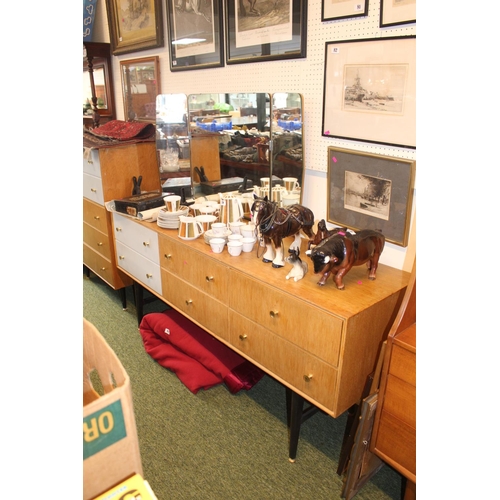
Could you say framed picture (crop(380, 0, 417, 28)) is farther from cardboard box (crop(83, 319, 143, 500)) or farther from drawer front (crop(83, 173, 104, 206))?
drawer front (crop(83, 173, 104, 206))

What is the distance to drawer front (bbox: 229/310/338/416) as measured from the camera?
153cm

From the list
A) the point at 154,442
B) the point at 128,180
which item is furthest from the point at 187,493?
the point at 128,180

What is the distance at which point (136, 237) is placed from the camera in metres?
2.52

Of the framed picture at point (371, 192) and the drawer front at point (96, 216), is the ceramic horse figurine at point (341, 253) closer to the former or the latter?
the framed picture at point (371, 192)

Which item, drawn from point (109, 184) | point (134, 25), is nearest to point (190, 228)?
point (109, 184)

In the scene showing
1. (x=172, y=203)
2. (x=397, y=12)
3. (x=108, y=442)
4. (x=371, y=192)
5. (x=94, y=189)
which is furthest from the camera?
(x=94, y=189)

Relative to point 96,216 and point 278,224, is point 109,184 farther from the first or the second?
point 278,224

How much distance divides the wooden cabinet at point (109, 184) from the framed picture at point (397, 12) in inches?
73.2

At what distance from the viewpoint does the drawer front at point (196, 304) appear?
6.42 ft

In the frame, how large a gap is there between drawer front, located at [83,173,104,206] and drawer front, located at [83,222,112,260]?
0.84ft

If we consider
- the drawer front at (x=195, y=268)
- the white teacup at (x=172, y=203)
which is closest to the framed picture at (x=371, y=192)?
the drawer front at (x=195, y=268)

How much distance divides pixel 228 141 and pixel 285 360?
130 cm

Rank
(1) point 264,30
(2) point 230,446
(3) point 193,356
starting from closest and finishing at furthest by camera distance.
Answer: (2) point 230,446
(1) point 264,30
(3) point 193,356

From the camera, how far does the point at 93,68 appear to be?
3.51 m
